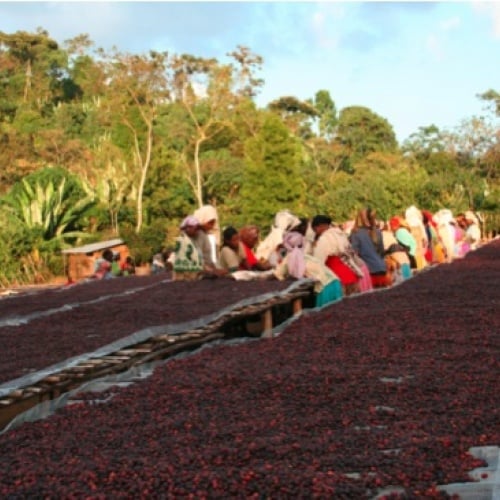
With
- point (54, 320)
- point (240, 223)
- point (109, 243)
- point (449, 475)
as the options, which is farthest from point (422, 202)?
point (449, 475)

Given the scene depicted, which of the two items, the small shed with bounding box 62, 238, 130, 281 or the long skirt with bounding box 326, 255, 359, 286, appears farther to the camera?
the small shed with bounding box 62, 238, 130, 281

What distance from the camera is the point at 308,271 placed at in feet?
37.2

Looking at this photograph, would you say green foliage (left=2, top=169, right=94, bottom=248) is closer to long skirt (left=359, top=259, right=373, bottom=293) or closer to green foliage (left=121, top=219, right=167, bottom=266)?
green foliage (left=121, top=219, right=167, bottom=266)

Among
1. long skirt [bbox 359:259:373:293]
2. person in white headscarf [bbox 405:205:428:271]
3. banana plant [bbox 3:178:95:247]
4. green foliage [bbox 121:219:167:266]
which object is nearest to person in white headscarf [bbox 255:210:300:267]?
long skirt [bbox 359:259:373:293]

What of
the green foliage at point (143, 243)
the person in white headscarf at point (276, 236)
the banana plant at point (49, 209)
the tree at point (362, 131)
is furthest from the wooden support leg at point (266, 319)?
the tree at point (362, 131)

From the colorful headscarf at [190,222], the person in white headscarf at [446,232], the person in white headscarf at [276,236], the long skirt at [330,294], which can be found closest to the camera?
the long skirt at [330,294]

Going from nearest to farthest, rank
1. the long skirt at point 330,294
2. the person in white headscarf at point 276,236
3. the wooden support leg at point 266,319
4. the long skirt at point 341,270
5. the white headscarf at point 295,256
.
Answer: the wooden support leg at point 266,319
the long skirt at point 330,294
the white headscarf at point 295,256
the long skirt at point 341,270
the person in white headscarf at point 276,236

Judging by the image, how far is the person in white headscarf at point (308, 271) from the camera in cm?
1115

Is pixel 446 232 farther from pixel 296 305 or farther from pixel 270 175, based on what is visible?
pixel 270 175

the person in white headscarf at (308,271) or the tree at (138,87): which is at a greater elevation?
the tree at (138,87)

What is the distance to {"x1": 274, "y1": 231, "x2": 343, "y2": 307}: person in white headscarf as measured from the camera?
11.1m

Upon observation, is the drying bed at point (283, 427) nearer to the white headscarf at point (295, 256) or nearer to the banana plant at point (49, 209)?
the white headscarf at point (295, 256)

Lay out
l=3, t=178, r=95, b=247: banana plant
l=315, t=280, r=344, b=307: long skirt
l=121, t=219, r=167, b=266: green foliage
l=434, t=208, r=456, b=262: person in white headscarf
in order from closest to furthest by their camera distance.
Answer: l=315, t=280, r=344, b=307: long skirt < l=434, t=208, r=456, b=262: person in white headscarf < l=3, t=178, r=95, b=247: banana plant < l=121, t=219, r=167, b=266: green foliage

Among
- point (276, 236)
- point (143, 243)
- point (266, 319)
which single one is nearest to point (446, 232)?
point (276, 236)
